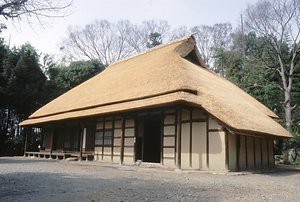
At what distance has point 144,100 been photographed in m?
9.07

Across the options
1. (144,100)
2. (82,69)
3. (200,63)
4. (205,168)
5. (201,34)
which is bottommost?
(205,168)

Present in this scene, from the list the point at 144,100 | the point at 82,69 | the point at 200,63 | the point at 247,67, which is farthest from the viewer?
the point at 82,69

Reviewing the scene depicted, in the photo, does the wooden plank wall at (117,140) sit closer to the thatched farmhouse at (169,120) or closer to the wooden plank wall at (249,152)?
the thatched farmhouse at (169,120)

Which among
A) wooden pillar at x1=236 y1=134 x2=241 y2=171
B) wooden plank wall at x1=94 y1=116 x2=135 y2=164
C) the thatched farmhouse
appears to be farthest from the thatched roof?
wooden plank wall at x1=94 y1=116 x2=135 y2=164

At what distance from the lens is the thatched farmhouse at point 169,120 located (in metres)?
8.13

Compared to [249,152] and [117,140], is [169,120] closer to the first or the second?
[117,140]

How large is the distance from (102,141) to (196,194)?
830cm

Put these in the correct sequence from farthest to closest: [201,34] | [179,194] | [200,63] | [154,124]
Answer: [201,34] < [200,63] < [154,124] < [179,194]

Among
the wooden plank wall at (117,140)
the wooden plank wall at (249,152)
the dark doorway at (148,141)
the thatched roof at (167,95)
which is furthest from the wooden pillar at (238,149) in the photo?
the wooden plank wall at (117,140)

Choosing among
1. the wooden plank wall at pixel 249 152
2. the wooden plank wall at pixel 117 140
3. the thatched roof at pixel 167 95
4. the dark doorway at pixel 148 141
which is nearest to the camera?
the thatched roof at pixel 167 95

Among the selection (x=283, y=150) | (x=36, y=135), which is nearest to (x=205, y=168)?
(x=283, y=150)

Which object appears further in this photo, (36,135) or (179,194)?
(36,135)

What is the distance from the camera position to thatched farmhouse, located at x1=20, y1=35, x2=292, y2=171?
813 cm

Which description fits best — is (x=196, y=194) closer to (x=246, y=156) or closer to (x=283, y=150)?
(x=246, y=156)
